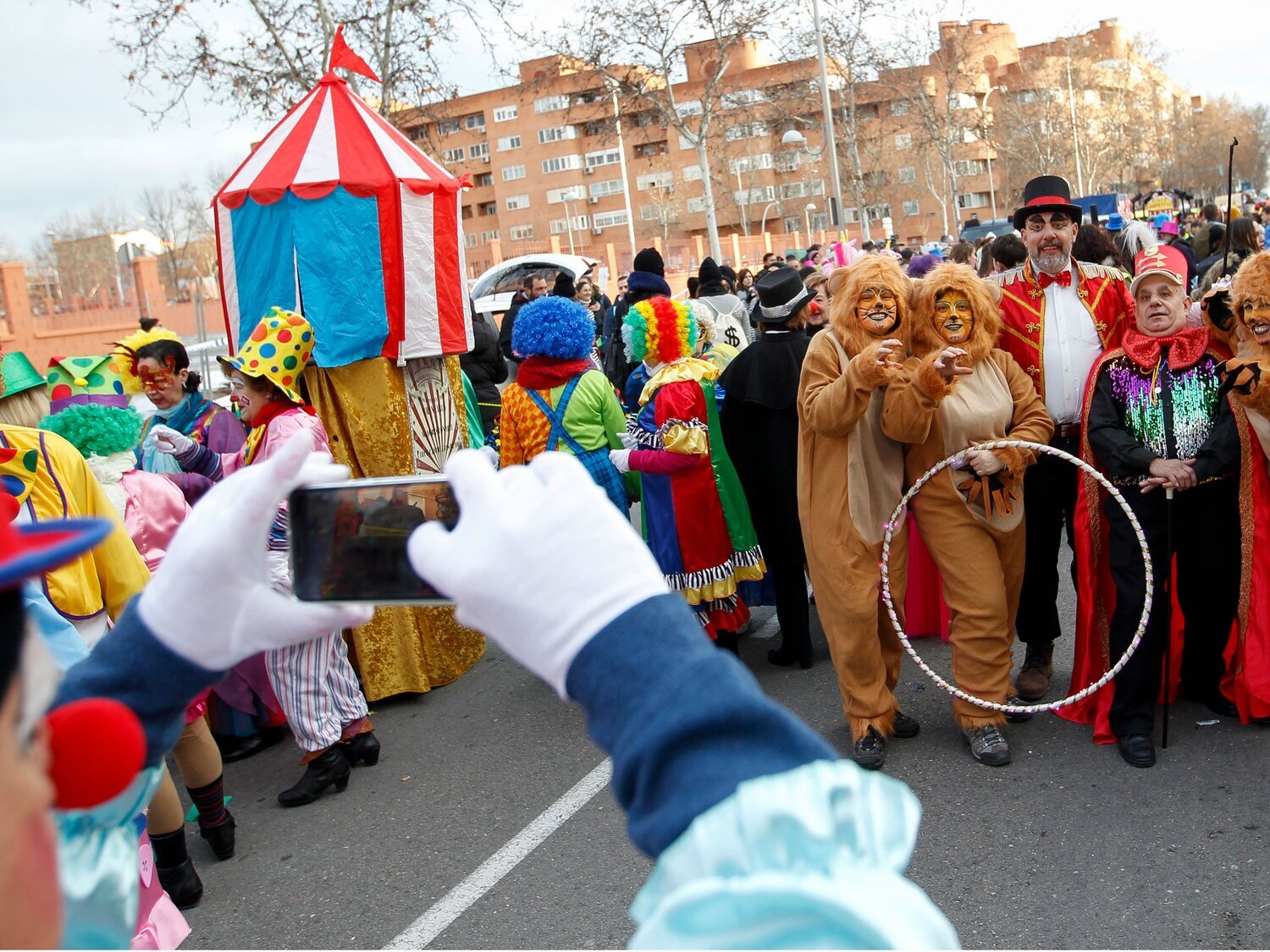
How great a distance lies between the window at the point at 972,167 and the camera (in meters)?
77.7

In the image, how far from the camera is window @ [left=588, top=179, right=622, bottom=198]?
278ft

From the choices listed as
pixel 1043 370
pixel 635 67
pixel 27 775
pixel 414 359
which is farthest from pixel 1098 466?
pixel 635 67

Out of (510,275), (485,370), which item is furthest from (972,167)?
(485,370)

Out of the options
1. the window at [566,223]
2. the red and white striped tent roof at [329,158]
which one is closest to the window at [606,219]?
the window at [566,223]

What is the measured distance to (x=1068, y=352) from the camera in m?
4.85

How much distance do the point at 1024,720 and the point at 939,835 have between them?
1.10 m

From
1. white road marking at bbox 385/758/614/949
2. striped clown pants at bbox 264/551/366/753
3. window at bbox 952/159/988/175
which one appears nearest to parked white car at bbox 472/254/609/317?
striped clown pants at bbox 264/551/366/753

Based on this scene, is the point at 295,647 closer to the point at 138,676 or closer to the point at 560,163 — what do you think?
the point at 138,676

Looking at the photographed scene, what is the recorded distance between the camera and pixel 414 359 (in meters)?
6.07

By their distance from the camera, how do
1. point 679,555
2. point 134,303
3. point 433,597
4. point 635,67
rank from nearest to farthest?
point 433,597 < point 679,555 < point 635,67 < point 134,303

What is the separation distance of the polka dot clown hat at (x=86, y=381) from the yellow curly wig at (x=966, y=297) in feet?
12.8

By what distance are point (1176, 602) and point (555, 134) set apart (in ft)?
275

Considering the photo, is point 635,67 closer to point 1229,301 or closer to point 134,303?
point 134,303

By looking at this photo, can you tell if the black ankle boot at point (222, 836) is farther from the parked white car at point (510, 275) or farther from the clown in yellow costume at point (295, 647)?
the parked white car at point (510, 275)
